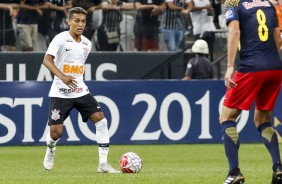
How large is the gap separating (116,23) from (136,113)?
2.27 m

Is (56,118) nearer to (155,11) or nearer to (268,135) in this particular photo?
(268,135)

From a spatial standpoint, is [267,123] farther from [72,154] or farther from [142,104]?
[142,104]

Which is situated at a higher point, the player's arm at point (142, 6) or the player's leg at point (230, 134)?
the player's arm at point (142, 6)

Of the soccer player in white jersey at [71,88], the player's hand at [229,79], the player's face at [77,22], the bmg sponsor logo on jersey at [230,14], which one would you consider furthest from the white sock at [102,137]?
the bmg sponsor logo on jersey at [230,14]

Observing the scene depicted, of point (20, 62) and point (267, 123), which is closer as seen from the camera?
point (267, 123)

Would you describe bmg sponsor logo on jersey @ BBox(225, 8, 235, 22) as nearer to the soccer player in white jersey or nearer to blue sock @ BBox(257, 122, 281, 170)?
blue sock @ BBox(257, 122, 281, 170)

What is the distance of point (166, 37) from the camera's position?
21.2 meters

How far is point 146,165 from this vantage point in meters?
14.9

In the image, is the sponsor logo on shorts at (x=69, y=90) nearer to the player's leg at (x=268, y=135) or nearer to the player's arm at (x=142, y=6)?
the player's leg at (x=268, y=135)

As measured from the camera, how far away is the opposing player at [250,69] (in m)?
10.6

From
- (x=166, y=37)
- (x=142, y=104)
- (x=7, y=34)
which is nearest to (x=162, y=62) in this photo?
(x=166, y=37)

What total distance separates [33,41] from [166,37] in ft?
9.43

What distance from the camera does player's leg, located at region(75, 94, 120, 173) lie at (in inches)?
512

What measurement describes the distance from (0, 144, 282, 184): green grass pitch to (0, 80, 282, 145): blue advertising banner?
0.33 m
